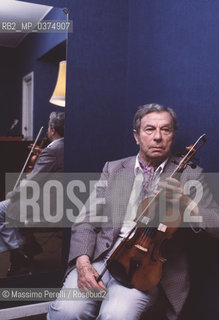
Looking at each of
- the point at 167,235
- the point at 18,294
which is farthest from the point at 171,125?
the point at 18,294

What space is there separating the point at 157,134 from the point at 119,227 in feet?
1.57

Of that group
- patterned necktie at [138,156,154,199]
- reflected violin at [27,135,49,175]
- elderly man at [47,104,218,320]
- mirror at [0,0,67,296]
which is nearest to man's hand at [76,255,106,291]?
elderly man at [47,104,218,320]

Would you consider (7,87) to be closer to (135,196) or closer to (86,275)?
(135,196)

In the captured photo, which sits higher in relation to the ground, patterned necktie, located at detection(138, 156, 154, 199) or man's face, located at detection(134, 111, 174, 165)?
man's face, located at detection(134, 111, 174, 165)

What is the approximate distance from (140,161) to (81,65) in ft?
2.49

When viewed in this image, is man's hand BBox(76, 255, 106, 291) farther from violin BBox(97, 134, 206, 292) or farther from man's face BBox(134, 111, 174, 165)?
man's face BBox(134, 111, 174, 165)

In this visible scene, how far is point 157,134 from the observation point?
158 centimetres

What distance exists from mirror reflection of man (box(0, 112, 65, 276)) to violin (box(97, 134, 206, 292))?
0.79 m

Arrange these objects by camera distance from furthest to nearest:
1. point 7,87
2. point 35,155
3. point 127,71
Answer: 1. point 127,71
2. point 35,155
3. point 7,87

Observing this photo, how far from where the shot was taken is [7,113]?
1.86 m

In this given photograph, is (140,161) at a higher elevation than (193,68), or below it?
below

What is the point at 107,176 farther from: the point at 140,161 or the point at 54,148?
the point at 54,148

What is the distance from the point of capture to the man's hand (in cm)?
145

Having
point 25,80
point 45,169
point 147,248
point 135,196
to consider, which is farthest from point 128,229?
point 25,80
